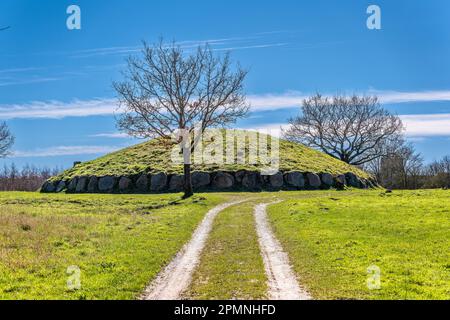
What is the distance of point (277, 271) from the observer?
47.9 feet

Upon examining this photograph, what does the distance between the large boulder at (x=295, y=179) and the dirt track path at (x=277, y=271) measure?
3291 cm

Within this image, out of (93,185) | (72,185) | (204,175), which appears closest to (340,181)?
(204,175)

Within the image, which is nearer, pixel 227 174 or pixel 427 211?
pixel 427 211

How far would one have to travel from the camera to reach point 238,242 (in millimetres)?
20359

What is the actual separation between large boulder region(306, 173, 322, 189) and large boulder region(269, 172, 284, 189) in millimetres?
3757

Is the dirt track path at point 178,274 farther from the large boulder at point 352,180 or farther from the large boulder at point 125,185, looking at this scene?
the large boulder at point 352,180

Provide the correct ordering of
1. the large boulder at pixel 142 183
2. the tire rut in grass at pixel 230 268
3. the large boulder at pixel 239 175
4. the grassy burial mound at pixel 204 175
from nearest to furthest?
the tire rut in grass at pixel 230 268, the grassy burial mound at pixel 204 175, the large boulder at pixel 142 183, the large boulder at pixel 239 175

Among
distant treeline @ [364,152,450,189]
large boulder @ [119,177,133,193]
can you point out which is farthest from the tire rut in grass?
distant treeline @ [364,152,450,189]

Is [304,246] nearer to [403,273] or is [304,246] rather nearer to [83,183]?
[403,273]

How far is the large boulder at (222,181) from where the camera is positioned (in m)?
55.2

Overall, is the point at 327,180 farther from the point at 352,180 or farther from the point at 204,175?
the point at 204,175

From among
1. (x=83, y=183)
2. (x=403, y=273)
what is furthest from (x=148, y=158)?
(x=403, y=273)

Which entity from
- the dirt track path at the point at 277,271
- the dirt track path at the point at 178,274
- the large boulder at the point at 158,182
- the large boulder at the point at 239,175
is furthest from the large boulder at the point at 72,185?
the dirt track path at the point at 277,271

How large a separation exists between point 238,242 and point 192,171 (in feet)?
122
